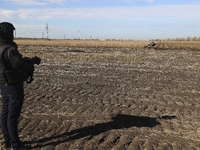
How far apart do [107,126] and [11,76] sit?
8.57ft

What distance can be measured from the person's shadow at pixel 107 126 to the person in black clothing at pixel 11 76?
0.74m

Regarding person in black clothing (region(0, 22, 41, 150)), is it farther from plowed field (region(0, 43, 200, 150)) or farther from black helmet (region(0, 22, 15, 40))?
plowed field (region(0, 43, 200, 150))

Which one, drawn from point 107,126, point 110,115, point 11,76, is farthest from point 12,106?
point 110,115

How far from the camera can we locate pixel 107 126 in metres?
5.02

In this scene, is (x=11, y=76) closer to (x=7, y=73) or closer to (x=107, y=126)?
(x=7, y=73)

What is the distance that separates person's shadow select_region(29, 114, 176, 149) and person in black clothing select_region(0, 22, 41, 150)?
736 mm

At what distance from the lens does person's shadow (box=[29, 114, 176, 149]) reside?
435 centimetres

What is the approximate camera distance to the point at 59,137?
4410 mm

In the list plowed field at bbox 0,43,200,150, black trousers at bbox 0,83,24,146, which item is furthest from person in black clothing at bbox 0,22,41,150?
plowed field at bbox 0,43,200,150

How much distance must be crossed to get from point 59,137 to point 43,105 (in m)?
2.15

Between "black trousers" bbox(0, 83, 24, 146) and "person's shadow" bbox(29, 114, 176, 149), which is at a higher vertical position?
"black trousers" bbox(0, 83, 24, 146)

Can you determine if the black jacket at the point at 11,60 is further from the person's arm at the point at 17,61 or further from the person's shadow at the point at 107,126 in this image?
the person's shadow at the point at 107,126

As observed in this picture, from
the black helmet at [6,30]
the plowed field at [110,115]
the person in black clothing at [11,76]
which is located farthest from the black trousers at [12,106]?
the black helmet at [6,30]

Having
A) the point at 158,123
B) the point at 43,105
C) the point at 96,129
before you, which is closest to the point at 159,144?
the point at 158,123
